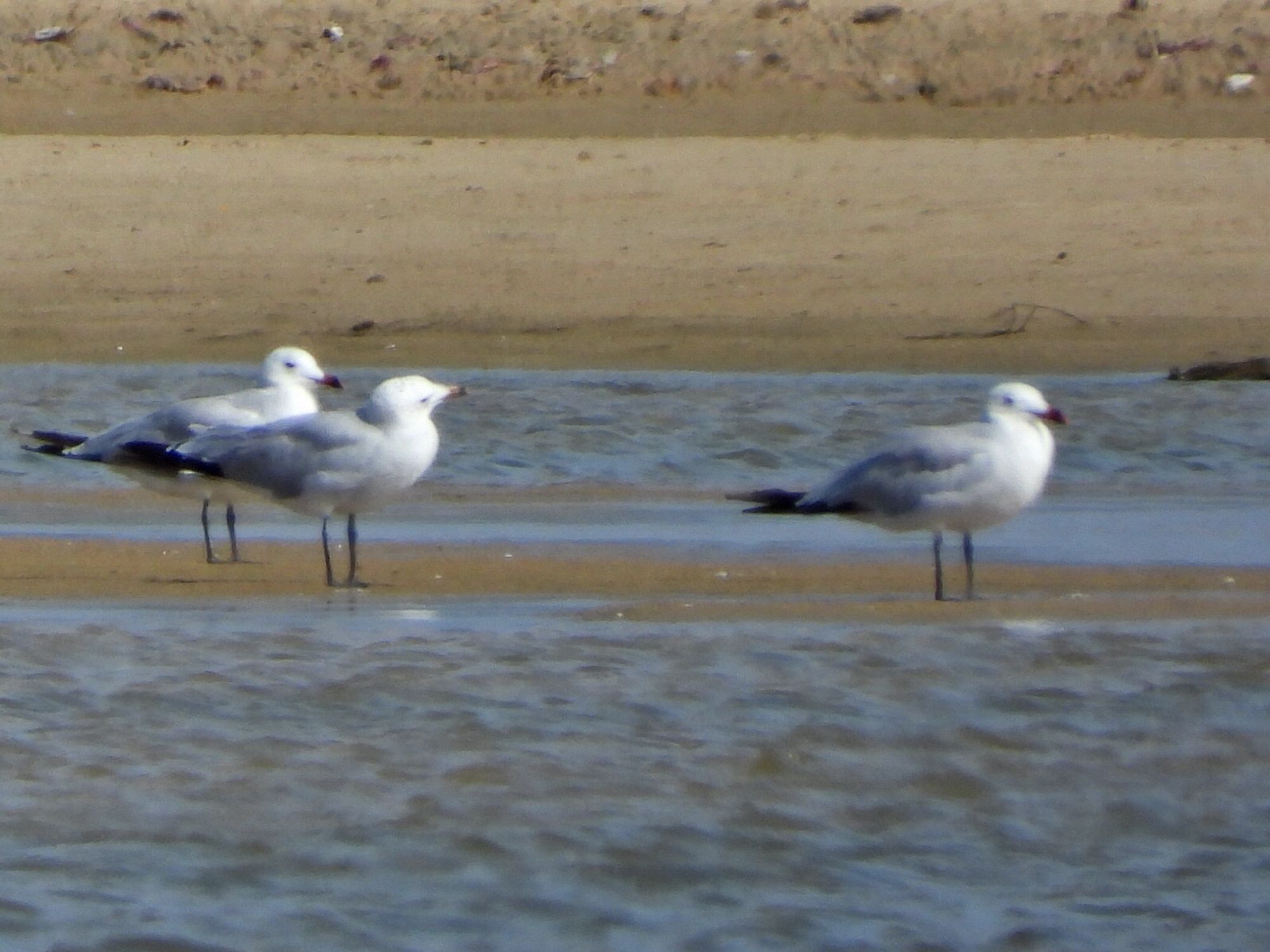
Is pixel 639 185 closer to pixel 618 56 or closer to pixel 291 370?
pixel 618 56

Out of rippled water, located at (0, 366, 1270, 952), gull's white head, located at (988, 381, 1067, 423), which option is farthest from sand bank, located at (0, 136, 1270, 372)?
rippled water, located at (0, 366, 1270, 952)

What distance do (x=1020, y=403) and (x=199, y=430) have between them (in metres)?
2.51

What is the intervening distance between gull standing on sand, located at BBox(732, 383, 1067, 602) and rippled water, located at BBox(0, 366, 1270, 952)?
599 mm

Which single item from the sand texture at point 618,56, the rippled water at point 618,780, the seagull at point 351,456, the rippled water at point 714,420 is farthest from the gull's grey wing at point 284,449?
the sand texture at point 618,56

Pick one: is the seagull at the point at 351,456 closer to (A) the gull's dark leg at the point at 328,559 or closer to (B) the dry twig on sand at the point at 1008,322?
(A) the gull's dark leg at the point at 328,559

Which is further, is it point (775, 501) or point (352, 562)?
point (775, 501)

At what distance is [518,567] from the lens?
8398mm

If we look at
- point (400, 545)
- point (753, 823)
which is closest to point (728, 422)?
point (400, 545)

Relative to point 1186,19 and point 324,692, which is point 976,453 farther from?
point 1186,19

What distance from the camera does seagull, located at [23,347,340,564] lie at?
8734mm

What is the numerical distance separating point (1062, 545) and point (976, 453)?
1.18 m

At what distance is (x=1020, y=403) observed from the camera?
800 cm

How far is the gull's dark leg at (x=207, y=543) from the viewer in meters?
8.61

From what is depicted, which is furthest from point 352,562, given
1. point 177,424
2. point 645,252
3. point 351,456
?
point 645,252
